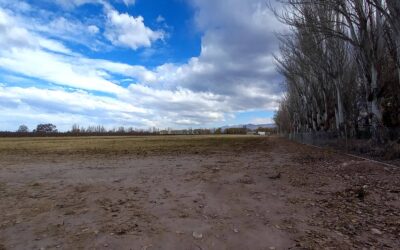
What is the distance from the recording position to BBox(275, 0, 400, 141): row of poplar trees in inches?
640

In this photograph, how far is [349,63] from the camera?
26.0 metres

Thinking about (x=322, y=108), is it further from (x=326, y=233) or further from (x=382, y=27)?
(x=326, y=233)

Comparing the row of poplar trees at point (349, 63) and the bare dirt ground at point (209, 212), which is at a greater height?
the row of poplar trees at point (349, 63)

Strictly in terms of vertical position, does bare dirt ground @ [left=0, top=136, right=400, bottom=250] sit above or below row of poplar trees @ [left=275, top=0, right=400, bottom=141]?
below

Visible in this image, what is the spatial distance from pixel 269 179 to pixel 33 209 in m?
6.14

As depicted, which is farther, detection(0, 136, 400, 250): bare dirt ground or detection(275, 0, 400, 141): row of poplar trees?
detection(275, 0, 400, 141): row of poplar trees

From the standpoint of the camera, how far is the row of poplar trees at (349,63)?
16250 millimetres

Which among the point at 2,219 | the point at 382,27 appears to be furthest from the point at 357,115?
the point at 2,219

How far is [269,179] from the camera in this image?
10016 millimetres

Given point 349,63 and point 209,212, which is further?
point 349,63

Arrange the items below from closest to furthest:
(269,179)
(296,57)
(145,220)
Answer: (145,220) → (269,179) → (296,57)

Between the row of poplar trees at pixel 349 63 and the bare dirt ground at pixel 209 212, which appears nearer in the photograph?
the bare dirt ground at pixel 209 212

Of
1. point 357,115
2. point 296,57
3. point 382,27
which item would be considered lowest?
point 357,115

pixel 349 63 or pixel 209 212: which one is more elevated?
pixel 349 63
